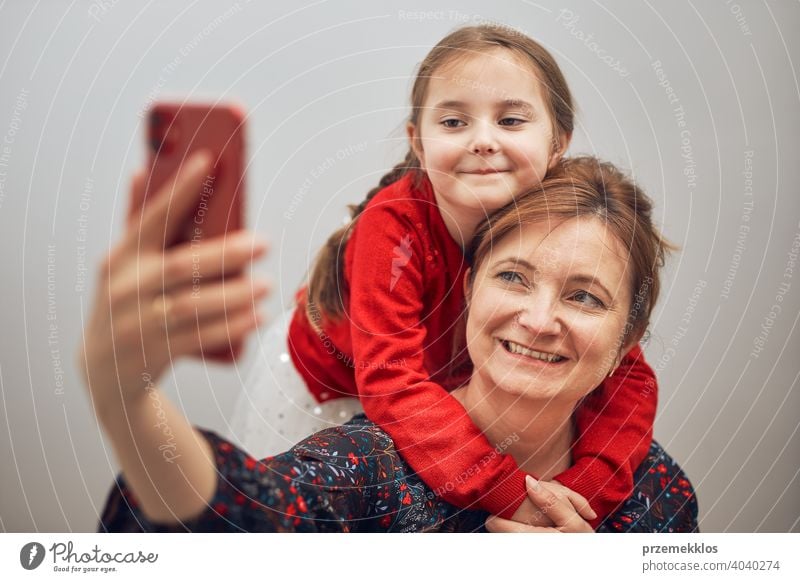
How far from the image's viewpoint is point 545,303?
0.70m

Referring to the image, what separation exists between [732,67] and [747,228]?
159mm

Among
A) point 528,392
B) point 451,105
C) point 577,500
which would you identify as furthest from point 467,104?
point 577,500

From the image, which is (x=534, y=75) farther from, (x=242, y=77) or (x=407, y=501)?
(x=407, y=501)

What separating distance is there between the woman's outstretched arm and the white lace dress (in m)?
0.20

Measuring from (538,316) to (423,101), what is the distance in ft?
0.69

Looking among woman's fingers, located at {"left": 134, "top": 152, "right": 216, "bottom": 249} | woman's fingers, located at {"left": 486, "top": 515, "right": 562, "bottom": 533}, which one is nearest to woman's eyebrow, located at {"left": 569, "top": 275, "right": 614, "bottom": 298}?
woman's fingers, located at {"left": 486, "top": 515, "right": 562, "bottom": 533}

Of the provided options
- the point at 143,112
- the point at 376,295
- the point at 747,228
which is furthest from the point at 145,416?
the point at 747,228

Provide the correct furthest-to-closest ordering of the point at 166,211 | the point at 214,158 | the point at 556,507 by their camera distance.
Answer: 1. the point at 556,507
2. the point at 214,158
3. the point at 166,211

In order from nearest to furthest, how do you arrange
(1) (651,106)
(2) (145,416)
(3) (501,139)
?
(2) (145,416) → (3) (501,139) → (1) (651,106)

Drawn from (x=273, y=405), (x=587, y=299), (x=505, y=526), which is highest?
(x=587, y=299)

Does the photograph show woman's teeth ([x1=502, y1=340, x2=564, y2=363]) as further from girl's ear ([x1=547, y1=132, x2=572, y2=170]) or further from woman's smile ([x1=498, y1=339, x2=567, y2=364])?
girl's ear ([x1=547, y1=132, x2=572, y2=170])

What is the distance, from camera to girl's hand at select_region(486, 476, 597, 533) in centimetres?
73

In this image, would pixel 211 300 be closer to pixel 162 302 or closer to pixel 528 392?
pixel 162 302

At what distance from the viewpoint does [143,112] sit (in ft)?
2.44
